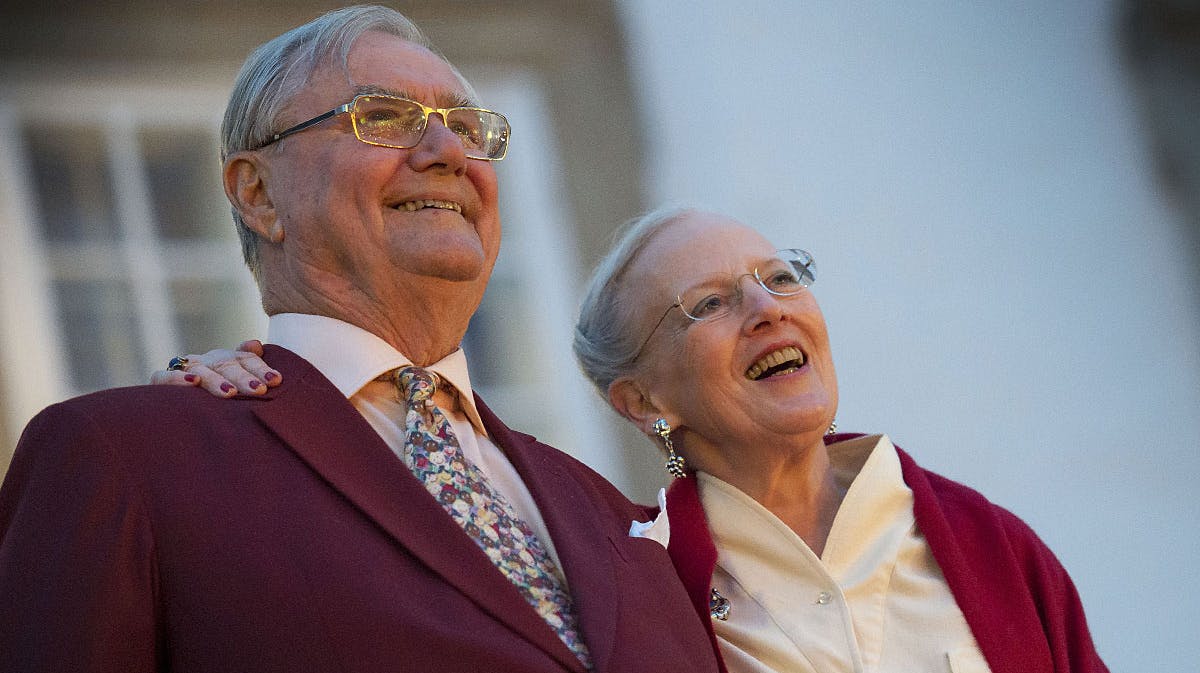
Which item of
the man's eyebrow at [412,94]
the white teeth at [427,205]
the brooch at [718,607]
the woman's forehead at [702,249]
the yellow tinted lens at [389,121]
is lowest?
the brooch at [718,607]

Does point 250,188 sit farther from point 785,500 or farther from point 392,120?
point 785,500

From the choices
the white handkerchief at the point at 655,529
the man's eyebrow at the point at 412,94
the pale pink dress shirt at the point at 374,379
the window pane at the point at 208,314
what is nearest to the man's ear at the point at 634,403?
the white handkerchief at the point at 655,529

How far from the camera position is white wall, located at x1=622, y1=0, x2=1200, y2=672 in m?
4.74

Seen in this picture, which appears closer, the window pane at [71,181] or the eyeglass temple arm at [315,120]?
the eyeglass temple arm at [315,120]

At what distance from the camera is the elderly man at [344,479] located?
1777mm

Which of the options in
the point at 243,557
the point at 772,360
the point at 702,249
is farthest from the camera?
the point at 702,249

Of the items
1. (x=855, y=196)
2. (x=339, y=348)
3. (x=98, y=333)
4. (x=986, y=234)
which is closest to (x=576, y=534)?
(x=339, y=348)

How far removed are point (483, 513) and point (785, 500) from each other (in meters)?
0.95

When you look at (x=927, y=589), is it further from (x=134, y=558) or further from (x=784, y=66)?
(x=784, y=66)

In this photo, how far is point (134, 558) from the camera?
1778 mm

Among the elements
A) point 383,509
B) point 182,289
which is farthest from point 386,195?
point 182,289

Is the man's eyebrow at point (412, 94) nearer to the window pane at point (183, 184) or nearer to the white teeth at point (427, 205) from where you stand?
the white teeth at point (427, 205)

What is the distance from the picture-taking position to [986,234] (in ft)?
16.2

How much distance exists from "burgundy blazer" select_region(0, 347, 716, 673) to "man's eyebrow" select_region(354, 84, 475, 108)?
0.56m
